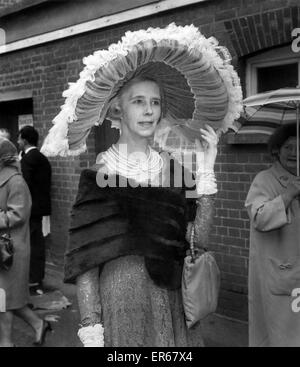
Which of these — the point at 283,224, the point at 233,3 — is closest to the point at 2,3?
the point at 233,3

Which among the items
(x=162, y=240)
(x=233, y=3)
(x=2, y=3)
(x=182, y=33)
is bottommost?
(x=162, y=240)

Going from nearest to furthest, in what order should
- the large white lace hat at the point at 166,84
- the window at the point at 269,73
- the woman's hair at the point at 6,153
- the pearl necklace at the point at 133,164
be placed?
the large white lace hat at the point at 166,84 → the pearl necklace at the point at 133,164 → the woman's hair at the point at 6,153 → the window at the point at 269,73

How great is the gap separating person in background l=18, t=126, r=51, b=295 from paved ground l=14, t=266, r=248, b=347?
872 millimetres

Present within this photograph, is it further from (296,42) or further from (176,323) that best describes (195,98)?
(296,42)

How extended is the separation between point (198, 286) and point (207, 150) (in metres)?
0.61

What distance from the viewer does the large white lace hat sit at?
2367 mm

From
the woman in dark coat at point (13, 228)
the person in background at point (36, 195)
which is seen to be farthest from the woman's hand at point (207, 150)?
the person in background at point (36, 195)

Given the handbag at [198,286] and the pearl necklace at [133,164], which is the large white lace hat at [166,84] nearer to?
the pearl necklace at [133,164]

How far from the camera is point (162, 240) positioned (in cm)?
247

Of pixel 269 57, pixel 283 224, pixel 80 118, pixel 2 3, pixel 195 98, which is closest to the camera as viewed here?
pixel 80 118

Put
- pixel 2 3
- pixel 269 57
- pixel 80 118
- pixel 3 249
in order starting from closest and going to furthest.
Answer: pixel 80 118, pixel 3 249, pixel 269 57, pixel 2 3

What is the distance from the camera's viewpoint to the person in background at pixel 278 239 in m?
3.90

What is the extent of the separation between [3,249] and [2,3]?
20.8 feet
